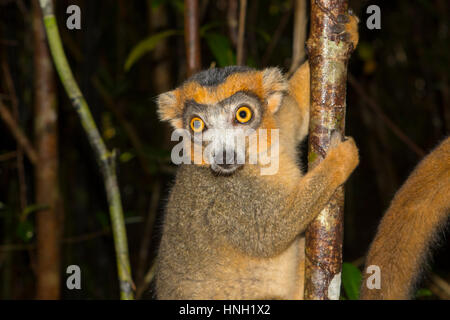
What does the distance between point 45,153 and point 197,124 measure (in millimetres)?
2106

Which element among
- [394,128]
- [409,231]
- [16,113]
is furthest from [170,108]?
[394,128]

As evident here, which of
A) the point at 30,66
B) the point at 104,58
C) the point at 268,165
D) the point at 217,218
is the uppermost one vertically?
the point at 104,58

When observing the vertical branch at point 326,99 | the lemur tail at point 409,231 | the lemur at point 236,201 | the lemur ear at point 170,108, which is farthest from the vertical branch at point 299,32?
the lemur tail at point 409,231

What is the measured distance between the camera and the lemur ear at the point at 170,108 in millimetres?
3699

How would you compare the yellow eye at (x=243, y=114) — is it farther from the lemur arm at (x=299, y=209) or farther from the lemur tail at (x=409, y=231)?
the lemur tail at (x=409, y=231)

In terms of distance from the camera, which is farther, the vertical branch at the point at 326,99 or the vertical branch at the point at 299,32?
the vertical branch at the point at 299,32

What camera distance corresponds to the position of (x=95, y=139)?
10.2ft

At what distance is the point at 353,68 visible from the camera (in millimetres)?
7871

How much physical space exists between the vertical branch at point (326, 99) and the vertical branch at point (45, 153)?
123 inches

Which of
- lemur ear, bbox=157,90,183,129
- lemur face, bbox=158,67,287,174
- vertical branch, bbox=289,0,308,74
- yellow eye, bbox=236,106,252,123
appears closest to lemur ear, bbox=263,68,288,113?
lemur face, bbox=158,67,287,174

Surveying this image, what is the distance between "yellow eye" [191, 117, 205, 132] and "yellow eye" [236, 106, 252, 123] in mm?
261
